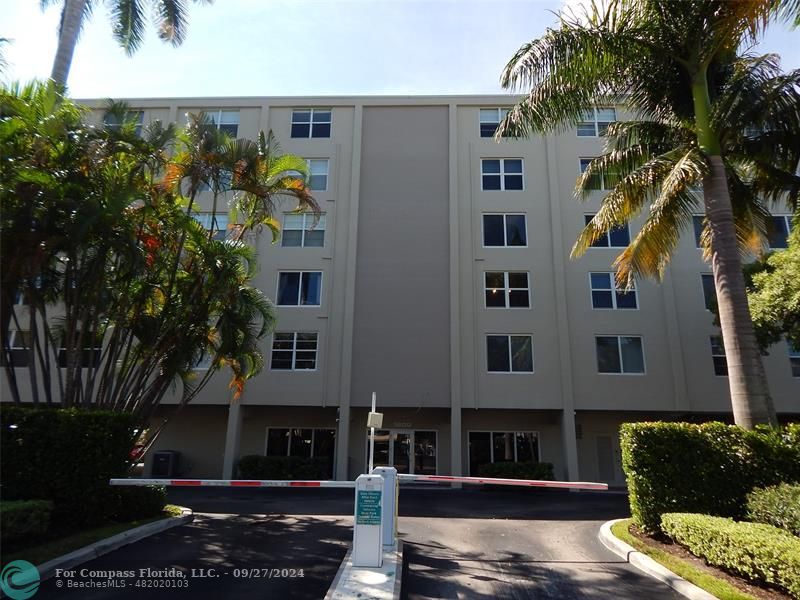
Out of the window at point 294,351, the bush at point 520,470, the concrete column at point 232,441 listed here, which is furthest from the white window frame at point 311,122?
the bush at point 520,470

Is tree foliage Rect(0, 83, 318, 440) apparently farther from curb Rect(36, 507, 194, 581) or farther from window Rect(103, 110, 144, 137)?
curb Rect(36, 507, 194, 581)

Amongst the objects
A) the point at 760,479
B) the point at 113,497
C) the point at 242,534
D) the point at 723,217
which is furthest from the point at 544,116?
the point at 113,497

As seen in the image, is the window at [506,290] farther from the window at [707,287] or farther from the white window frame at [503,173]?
the window at [707,287]

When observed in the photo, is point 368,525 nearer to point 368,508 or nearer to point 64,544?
point 368,508

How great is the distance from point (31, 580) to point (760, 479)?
10411mm

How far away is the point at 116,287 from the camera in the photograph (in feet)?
37.7

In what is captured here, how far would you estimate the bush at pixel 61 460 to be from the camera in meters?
8.79

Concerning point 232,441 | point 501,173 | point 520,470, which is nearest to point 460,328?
point 520,470

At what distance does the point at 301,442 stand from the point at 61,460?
13.5 m

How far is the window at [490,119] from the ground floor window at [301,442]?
1507 cm

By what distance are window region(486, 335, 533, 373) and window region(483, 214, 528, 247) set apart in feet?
13.5

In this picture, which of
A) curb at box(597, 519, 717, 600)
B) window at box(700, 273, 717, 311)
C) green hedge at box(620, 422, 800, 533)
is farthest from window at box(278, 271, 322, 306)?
window at box(700, 273, 717, 311)

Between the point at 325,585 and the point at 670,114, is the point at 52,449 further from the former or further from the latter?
the point at 670,114

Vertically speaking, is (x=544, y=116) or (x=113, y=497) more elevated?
(x=544, y=116)
